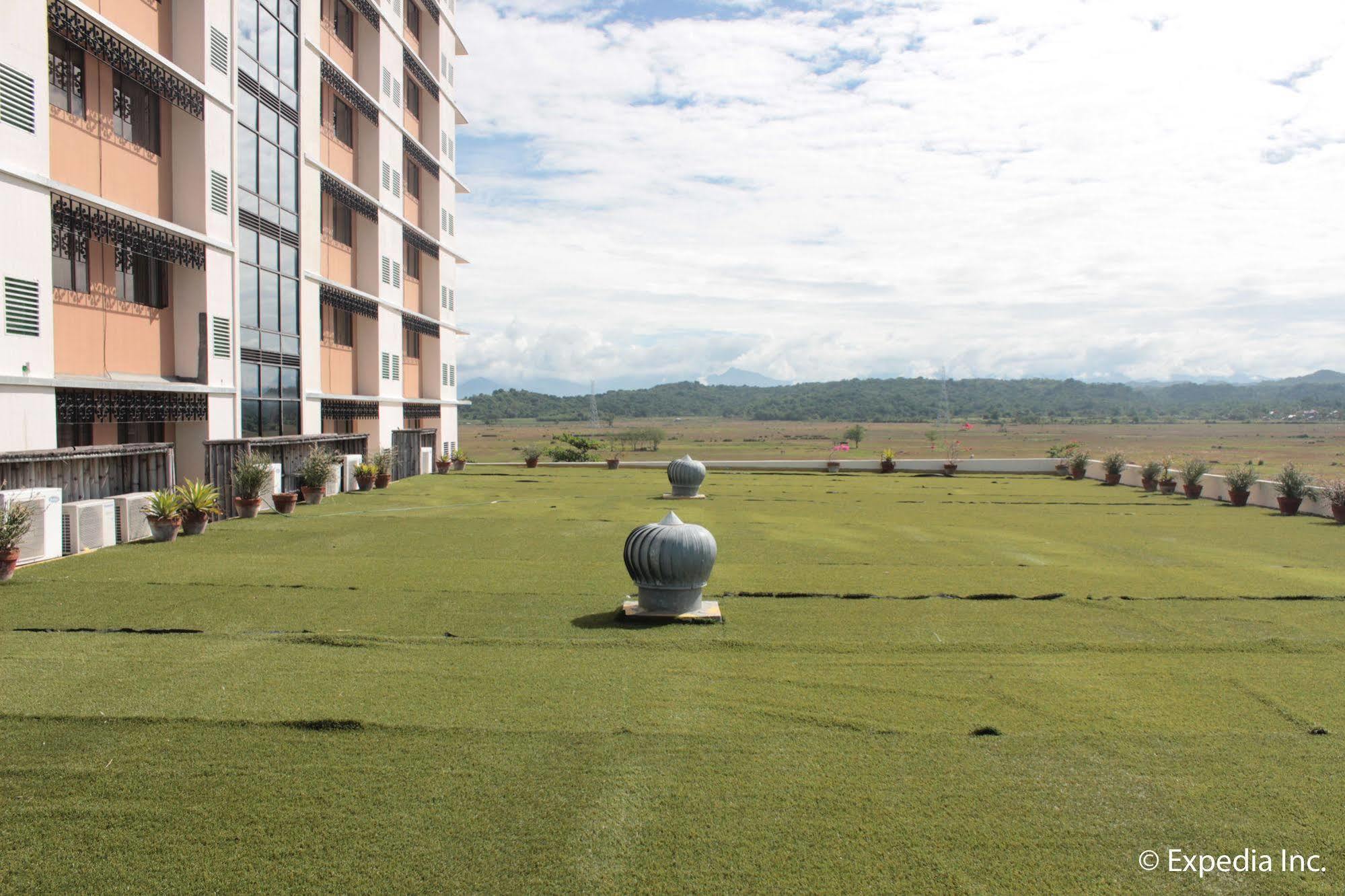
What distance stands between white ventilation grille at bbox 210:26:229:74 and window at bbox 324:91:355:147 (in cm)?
1087

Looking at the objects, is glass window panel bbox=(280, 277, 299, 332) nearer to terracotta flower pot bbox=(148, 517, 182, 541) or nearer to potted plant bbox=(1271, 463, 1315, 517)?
terracotta flower pot bbox=(148, 517, 182, 541)

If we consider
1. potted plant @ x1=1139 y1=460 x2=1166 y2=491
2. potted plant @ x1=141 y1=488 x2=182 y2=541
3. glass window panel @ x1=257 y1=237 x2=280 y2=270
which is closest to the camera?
potted plant @ x1=141 y1=488 x2=182 y2=541

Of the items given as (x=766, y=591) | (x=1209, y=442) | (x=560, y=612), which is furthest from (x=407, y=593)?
(x=1209, y=442)

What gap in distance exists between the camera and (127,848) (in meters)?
5.66

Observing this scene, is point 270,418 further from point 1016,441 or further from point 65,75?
point 1016,441

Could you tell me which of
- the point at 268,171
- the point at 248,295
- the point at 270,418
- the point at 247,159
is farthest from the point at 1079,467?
the point at 247,159

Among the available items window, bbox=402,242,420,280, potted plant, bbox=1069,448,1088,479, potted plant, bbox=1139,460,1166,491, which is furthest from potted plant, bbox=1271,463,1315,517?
window, bbox=402,242,420,280

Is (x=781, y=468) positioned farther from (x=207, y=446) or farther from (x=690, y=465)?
(x=207, y=446)

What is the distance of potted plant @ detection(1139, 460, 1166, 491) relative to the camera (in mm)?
35625

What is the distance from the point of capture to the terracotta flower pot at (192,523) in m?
19.2

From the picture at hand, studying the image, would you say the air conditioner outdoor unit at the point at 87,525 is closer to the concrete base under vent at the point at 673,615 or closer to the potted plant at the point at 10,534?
the potted plant at the point at 10,534

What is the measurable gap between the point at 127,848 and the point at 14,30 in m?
15.9

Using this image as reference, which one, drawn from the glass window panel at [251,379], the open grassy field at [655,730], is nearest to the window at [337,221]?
the glass window panel at [251,379]

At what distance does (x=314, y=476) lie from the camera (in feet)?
88.0
